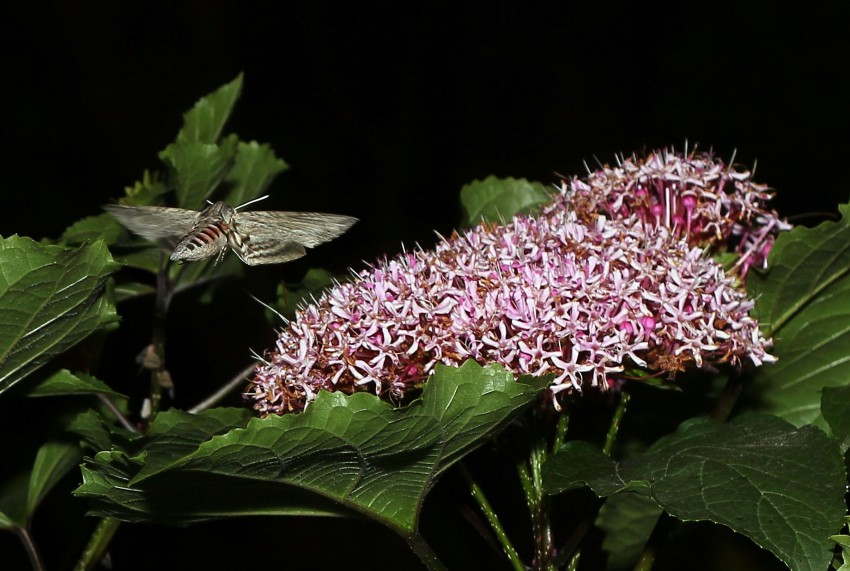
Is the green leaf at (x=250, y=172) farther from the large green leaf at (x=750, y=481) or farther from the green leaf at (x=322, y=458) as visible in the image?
the large green leaf at (x=750, y=481)

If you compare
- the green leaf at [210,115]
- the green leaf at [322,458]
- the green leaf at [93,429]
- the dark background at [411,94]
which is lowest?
the green leaf at [322,458]

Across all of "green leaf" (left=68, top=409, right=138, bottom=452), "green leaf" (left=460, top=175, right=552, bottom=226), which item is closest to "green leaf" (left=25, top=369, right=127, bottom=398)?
"green leaf" (left=68, top=409, right=138, bottom=452)

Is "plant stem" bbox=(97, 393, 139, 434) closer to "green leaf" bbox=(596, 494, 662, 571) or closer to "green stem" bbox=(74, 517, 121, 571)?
"green stem" bbox=(74, 517, 121, 571)

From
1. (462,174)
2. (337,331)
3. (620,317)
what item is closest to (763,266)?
(620,317)

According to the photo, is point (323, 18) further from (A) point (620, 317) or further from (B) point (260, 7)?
(A) point (620, 317)

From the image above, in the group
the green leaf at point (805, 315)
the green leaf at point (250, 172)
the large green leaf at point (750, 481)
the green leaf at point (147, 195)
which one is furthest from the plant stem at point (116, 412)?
the green leaf at point (805, 315)

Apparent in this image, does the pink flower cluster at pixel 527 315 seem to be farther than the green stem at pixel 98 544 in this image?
No

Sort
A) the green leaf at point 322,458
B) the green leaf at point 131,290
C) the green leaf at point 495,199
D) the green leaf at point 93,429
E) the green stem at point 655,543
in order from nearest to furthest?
the green leaf at point 322,458 < the green stem at point 655,543 < the green leaf at point 93,429 < the green leaf at point 131,290 < the green leaf at point 495,199

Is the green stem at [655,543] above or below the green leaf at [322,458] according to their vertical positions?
below
